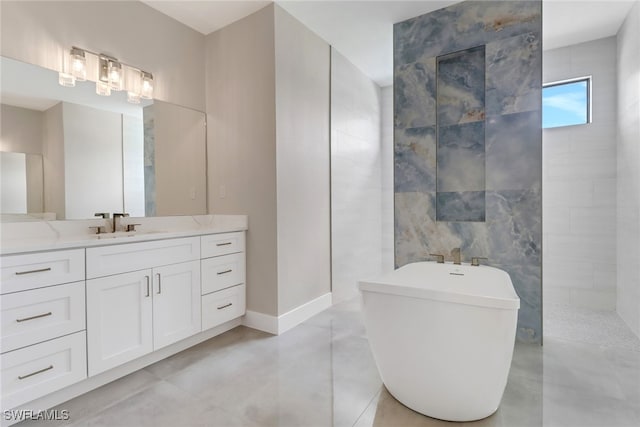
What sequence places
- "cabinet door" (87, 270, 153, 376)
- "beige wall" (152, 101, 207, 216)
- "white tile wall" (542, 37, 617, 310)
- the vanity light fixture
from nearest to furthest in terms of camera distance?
"cabinet door" (87, 270, 153, 376) → the vanity light fixture → "beige wall" (152, 101, 207, 216) → "white tile wall" (542, 37, 617, 310)

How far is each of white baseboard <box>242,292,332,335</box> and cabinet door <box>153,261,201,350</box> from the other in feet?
1.54

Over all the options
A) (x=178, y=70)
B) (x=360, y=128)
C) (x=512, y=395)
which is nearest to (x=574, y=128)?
(x=360, y=128)

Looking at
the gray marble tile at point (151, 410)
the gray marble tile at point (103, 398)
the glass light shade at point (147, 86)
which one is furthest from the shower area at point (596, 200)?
the glass light shade at point (147, 86)

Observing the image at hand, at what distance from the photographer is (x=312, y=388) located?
1.75 m

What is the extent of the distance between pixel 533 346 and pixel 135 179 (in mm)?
3112

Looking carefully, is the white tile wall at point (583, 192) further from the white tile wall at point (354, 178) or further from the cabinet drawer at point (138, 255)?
the cabinet drawer at point (138, 255)

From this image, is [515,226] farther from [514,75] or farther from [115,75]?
[115,75]

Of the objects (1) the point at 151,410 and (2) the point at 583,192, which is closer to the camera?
(1) the point at 151,410

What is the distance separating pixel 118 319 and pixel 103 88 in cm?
157

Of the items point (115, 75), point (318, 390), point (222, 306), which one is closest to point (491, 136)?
point (318, 390)

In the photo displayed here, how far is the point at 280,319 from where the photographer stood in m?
2.50

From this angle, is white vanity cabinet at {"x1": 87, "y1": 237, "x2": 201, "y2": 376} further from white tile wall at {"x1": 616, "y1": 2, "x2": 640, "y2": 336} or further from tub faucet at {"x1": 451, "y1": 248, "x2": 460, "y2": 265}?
white tile wall at {"x1": 616, "y1": 2, "x2": 640, "y2": 336}

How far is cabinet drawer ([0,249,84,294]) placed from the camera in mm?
1415

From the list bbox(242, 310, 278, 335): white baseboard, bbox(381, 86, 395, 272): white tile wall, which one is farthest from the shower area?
bbox(242, 310, 278, 335): white baseboard
